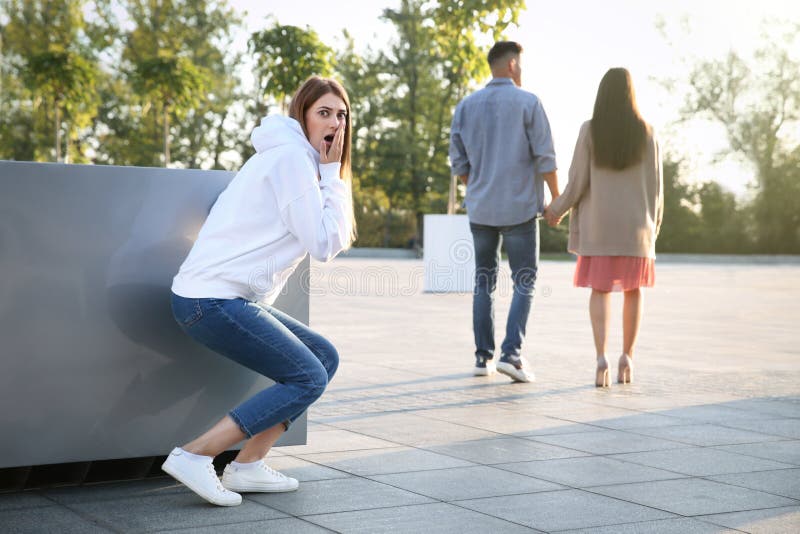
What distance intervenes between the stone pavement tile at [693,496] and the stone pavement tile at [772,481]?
7cm

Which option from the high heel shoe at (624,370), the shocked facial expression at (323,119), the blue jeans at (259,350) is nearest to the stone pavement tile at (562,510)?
the blue jeans at (259,350)

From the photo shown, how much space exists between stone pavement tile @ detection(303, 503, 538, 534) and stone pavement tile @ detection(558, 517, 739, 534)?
219 mm

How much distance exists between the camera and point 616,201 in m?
6.64

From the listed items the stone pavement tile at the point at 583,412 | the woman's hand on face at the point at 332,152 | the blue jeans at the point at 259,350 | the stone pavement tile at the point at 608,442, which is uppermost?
the woman's hand on face at the point at 332,152

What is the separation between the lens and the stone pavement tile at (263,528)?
10.7ft

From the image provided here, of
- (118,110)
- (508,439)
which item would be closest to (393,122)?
(118,110)

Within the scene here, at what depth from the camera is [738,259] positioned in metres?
45.1

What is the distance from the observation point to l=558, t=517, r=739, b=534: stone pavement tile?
331 cm

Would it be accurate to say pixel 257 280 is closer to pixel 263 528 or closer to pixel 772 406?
pixel 263 528

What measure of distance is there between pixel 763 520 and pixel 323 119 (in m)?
2.04

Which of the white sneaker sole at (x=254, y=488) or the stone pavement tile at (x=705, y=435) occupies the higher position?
the stone pavement tile at (x=705, y=435)

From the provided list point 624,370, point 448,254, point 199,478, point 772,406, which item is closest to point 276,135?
point 199,478

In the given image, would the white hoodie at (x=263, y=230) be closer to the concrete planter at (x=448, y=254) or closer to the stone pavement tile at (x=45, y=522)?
the stone pavement tile at (x=45, y=522)

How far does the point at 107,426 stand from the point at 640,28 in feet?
167
